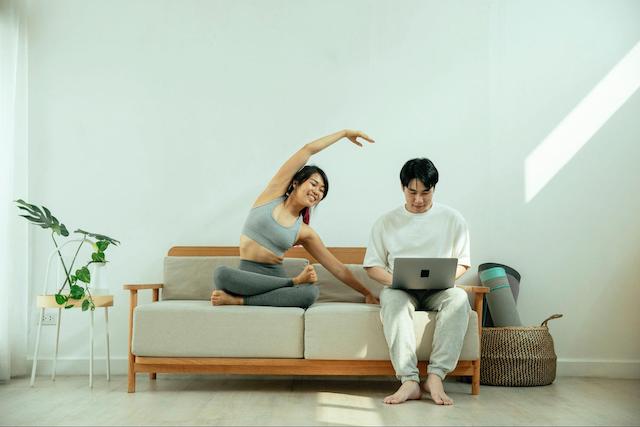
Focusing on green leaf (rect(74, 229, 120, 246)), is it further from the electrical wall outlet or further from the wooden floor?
the wooden floor

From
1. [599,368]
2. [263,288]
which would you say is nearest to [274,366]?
[263,288]

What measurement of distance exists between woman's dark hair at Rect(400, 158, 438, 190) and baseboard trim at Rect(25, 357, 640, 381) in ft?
5.12

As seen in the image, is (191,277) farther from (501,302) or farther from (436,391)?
(501,302)

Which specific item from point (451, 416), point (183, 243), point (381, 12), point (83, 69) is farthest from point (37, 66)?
point (451, 416)

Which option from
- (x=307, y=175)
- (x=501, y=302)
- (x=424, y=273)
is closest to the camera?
(x=424, y=273)

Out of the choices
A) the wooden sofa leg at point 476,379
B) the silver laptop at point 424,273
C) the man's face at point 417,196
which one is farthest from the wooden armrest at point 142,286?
the wooden sofa leg at point 476,379

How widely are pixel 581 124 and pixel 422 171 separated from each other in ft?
4.77

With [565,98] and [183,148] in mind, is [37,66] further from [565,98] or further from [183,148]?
[565,98]

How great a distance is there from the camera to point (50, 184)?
179 inches

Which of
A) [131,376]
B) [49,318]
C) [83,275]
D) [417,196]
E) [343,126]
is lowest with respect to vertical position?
[131,376]

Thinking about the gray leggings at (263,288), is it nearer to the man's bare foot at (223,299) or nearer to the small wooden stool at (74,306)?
the man's bare foot at (223,299)

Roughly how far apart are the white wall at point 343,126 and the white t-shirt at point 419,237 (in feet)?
2.01

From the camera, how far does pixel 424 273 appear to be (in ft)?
11.8

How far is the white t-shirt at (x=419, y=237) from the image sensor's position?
386 cm
